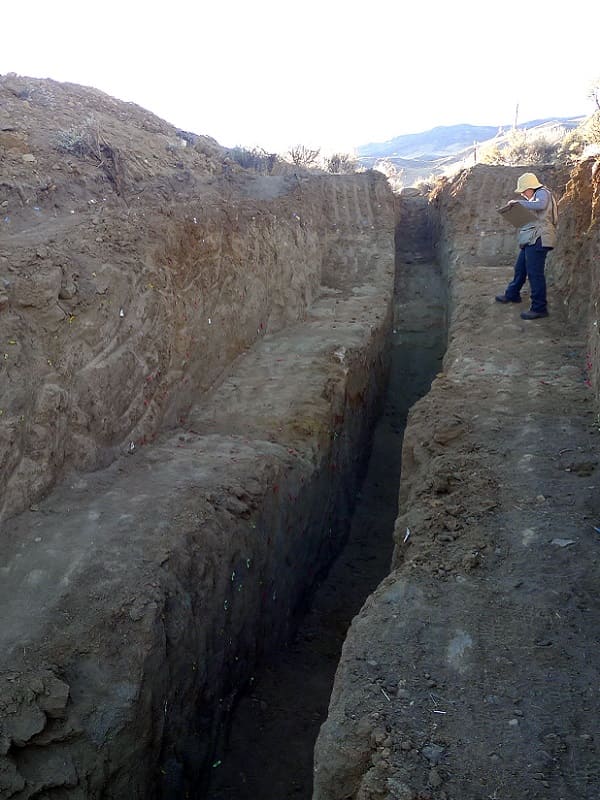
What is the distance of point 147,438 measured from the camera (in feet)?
20.0

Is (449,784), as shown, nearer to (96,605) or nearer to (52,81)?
(96,605)

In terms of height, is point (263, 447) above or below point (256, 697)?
above

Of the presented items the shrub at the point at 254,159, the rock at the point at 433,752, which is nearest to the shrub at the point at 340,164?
the shrub at the point at 254,159

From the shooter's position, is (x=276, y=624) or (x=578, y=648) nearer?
(x=578, y=648)

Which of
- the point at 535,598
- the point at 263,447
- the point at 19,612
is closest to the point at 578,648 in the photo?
the point at 535,598

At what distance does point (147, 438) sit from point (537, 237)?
4878 millimetres

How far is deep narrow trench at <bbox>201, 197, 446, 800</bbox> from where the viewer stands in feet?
16.6

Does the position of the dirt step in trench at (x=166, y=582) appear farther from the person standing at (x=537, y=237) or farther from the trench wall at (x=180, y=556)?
the person standing at (x=537, y=237)

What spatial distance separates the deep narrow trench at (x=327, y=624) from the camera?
5074 millimetres

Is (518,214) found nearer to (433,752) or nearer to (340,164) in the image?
(433,752)

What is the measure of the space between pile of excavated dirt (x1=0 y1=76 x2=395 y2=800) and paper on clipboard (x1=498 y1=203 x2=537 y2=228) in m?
2.20

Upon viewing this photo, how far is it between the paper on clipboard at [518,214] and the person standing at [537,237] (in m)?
0.06

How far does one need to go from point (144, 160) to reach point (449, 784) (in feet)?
25.7

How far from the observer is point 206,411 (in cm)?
685
